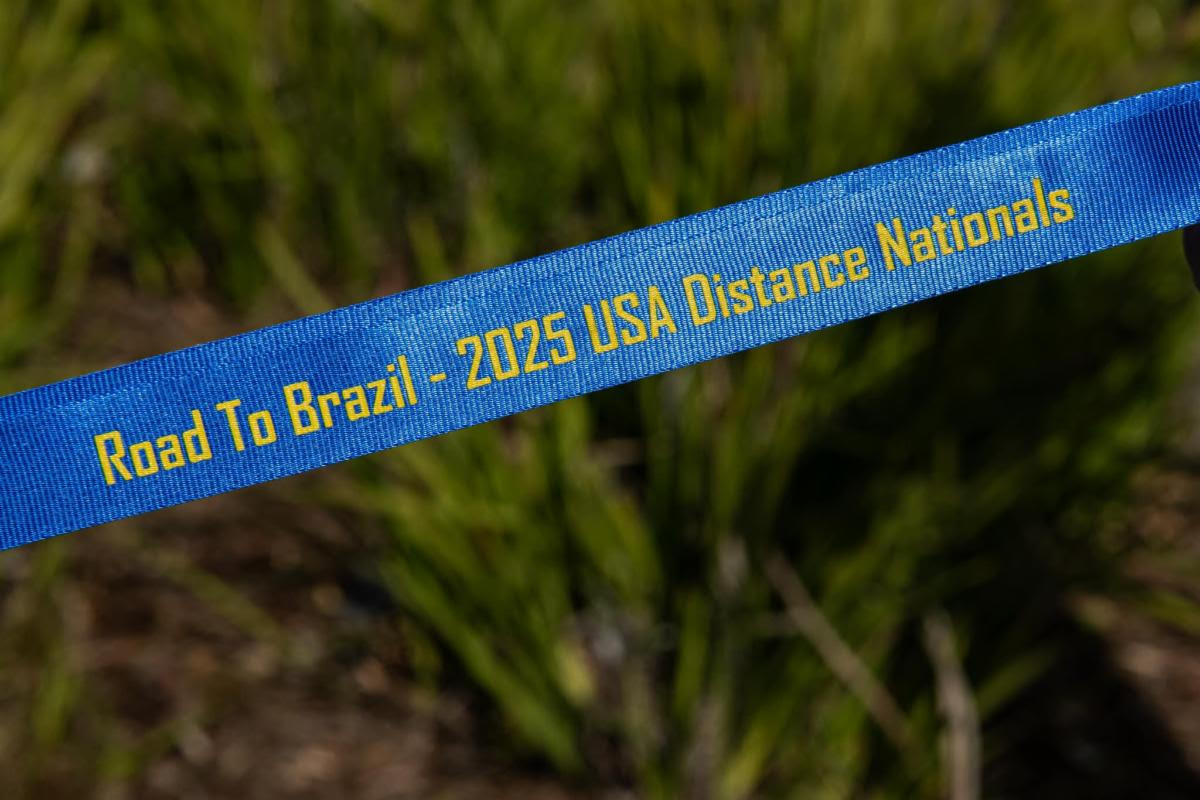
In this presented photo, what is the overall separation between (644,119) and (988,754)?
0.94 meters

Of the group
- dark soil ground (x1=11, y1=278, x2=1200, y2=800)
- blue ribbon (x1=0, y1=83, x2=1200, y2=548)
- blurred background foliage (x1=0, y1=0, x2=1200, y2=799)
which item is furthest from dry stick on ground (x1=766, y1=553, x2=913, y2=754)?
blue ribbon (x1=0, y1=83, x2=1200, y2=548)

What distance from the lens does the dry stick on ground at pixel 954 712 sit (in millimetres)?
1165

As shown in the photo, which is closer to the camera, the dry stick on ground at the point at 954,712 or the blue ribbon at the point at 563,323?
the blue ribbon at the point at 563,323

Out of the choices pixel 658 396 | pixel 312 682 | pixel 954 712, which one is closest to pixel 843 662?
pixel 954 712

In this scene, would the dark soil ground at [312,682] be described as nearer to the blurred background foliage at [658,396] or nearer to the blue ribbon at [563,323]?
the blurred background foliage at [658,396]

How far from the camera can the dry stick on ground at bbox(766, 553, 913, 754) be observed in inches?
48.7

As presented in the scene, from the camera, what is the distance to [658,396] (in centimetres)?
140

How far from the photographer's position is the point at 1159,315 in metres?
1.51

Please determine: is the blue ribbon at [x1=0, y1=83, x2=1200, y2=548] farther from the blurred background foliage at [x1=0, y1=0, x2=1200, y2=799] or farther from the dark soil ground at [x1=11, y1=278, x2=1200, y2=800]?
the dark soil ground at [x1=11, y1=278, x2=1200, y2=800]

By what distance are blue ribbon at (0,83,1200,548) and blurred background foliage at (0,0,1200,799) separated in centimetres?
52

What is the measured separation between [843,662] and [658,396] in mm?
377

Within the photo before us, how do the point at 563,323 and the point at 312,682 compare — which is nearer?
the point at 563,323

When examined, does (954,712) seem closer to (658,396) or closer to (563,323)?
(658,396)

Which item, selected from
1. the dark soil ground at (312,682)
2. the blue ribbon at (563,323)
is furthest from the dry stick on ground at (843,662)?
the blue ribbon at (563,323)
